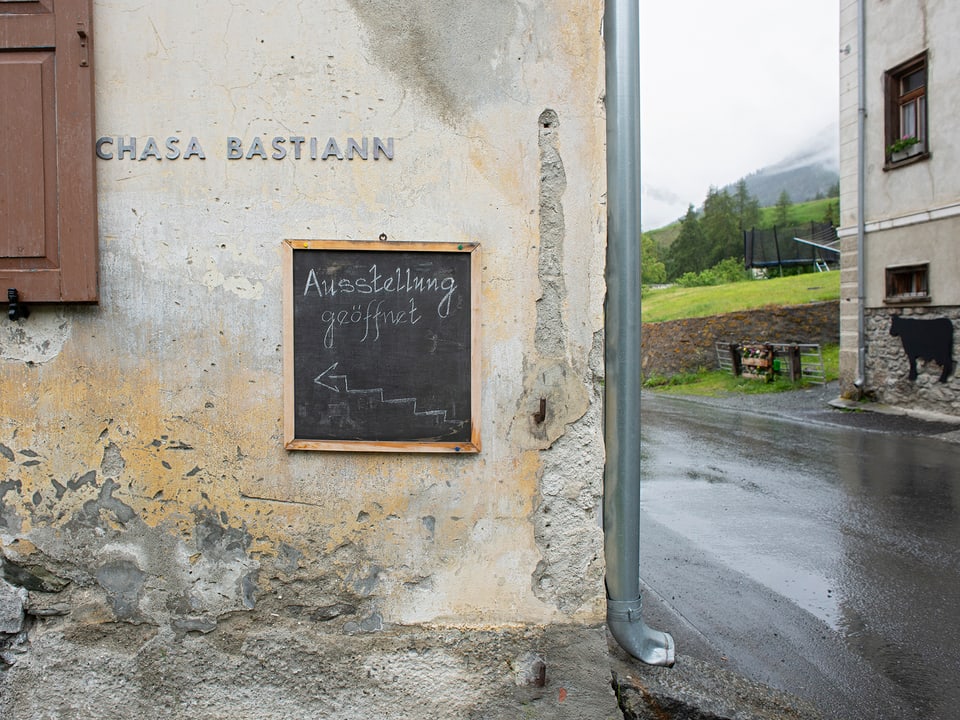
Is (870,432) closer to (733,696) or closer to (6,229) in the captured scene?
(733,696)

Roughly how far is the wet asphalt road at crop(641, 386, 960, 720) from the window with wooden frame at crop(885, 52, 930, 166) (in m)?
6.35

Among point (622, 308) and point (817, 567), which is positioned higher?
point (622, 308)

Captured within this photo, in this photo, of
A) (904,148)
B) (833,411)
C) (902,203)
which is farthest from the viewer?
(833,411)

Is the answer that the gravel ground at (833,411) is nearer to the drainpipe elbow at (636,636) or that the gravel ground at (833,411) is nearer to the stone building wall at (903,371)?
the stone building wall at (903,371)

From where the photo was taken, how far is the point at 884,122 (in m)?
15.0

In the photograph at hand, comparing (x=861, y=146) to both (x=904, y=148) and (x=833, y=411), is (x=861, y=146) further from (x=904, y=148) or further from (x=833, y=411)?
(x=833, y=411)

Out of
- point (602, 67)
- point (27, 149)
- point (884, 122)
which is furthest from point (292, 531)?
point (884, 122)

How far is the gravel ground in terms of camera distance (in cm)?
1298

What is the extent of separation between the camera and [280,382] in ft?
10.3

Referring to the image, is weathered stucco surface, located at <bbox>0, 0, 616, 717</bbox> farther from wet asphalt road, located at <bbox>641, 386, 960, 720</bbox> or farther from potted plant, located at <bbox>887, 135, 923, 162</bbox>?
potted plant, located at <bbox>887, 135, 923, 162</bbox>

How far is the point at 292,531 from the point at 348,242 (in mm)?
1220

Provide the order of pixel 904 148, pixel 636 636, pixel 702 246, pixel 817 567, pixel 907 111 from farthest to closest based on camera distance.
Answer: pixel 702 246, pixel 907 111, pixel 904 148, pixel 817 567, pixel 636 636

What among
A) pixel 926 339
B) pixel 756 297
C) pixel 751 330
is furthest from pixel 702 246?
pixel 926 339

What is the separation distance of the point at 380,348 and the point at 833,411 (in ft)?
48.2
